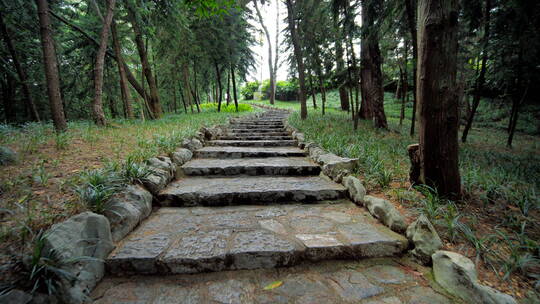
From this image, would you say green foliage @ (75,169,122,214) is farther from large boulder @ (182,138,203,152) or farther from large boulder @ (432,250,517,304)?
large boulder @ (432,250,517,304)

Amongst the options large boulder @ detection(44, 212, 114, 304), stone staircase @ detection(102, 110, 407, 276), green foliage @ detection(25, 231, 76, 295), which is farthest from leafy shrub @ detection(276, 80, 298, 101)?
green foliage @ detection(25, 231, 76, 295)

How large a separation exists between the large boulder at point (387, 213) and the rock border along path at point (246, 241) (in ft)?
0.22

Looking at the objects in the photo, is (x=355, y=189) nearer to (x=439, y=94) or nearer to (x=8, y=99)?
(x=439, y=94)

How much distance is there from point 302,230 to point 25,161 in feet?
9.86

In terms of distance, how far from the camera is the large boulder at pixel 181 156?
3010mm

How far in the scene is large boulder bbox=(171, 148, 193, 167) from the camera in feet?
9.87

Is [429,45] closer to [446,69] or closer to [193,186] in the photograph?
[446,69]

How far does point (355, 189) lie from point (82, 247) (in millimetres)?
2300

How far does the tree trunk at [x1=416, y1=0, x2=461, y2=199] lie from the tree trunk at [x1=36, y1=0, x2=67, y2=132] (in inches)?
215

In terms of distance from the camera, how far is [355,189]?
2.26 m

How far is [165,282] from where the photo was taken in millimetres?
1332

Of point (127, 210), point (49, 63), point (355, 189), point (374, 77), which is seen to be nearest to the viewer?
point (127, 210)

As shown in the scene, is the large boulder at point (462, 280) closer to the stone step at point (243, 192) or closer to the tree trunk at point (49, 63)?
the stone step at point (243, 192)

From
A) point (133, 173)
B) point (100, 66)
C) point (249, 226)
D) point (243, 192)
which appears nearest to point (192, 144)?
point (133, 173)
